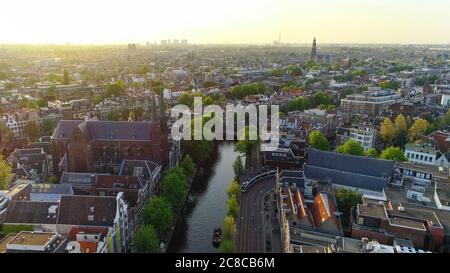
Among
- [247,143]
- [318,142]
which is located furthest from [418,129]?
[247,143]

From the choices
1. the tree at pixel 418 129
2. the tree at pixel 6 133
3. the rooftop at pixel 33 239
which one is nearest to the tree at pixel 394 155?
the tree at pixel 418 129

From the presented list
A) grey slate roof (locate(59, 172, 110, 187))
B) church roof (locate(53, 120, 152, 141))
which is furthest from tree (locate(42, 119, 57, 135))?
grey slate roof (locate(59, 172, 110, 187))

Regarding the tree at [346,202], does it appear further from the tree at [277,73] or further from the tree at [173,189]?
the tree at [277,73]

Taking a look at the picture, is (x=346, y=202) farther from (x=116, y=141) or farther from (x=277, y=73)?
(x=277, y=73)

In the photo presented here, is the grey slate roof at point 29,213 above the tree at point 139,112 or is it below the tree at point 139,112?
above

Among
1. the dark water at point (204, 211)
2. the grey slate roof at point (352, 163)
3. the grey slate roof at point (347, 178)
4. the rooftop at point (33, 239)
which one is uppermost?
the rooftop at point (33, 239)
